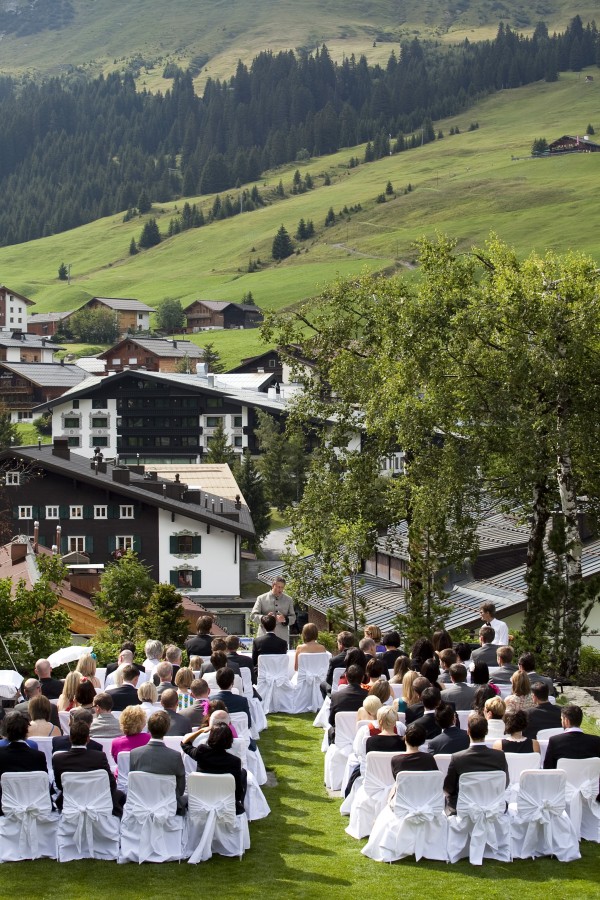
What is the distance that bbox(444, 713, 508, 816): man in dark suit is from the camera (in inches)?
478

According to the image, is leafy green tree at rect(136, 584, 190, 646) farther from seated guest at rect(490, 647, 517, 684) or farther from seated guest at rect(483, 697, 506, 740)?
seated guest at rect(483, 697, 506, 740)

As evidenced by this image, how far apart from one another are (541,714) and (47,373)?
128505 millimetres

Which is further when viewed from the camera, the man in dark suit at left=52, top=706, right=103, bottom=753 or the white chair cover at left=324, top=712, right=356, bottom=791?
the white chair cover at left=324, top=712, right=356, bottom=791

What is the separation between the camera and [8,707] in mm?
14867

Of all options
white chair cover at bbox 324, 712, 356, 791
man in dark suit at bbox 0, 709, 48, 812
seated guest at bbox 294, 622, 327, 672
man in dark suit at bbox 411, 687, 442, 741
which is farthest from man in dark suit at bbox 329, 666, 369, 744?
man in dark suit at bbox 0, 709, 48, 812

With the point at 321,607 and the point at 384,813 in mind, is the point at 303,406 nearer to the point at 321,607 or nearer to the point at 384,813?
the point at 321,607

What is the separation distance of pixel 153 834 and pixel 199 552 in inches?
1920

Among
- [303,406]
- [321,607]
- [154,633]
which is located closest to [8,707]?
[154,633]

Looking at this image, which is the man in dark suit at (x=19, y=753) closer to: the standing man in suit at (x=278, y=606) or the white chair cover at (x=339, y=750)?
the white chair cover at (x=339, y=750)

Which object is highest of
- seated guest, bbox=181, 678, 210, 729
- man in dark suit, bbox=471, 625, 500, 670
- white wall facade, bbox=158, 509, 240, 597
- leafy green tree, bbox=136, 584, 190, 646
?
seated guest, bbox=181, 678, 210, 729

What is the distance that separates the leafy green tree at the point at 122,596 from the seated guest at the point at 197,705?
1142 centimetres

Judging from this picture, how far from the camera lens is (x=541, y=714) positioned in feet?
45.2

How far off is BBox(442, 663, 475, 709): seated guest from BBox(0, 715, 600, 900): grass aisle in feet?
7.57

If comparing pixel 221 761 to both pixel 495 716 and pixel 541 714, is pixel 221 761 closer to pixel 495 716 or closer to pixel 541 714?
pixel 495 716
